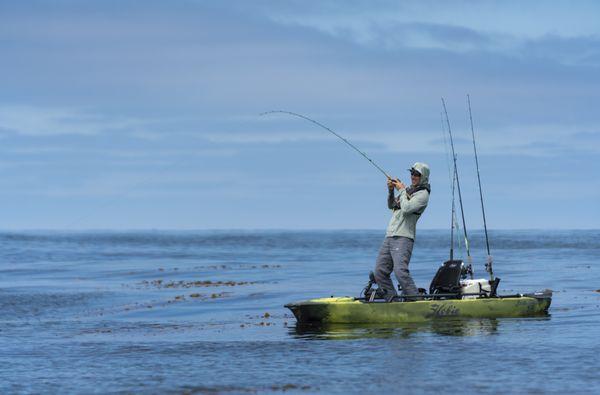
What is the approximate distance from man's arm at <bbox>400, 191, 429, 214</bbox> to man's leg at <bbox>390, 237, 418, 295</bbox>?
1.78 feet

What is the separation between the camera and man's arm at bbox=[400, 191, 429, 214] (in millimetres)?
16047

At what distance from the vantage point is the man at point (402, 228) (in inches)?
635

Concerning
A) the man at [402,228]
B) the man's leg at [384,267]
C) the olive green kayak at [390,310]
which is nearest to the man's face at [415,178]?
the man at [402,228]

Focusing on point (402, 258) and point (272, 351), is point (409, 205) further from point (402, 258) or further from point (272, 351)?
point (272, 351)

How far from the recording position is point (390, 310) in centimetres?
1625

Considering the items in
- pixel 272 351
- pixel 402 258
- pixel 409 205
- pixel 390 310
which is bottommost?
pixel 272 351

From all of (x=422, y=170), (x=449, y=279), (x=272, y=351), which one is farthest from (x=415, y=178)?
(x=272, y=351)

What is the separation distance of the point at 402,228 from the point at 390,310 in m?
1.38

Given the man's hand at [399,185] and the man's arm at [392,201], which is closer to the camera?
the man's hand at [399,185]

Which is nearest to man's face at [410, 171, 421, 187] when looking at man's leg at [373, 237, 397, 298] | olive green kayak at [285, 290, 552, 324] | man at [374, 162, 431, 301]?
man at [374, 162, 431, 301]

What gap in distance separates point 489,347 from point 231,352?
362 cm

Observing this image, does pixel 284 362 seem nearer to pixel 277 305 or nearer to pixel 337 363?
pixel 337 363

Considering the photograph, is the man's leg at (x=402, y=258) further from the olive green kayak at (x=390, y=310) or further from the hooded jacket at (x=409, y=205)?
the olive green kayak at (x=390, y=310)

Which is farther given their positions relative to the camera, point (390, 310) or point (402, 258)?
point (390, 310)
